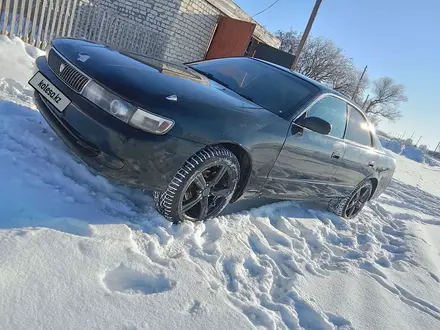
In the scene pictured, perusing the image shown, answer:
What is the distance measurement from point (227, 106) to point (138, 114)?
29.0 inches

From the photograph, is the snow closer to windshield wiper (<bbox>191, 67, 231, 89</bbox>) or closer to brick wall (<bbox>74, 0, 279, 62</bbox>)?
brick wall (<bbox>74, 0, 279, 62</bbox>)

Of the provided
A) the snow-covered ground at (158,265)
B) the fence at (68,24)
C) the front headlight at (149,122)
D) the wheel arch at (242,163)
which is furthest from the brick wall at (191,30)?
the front headlight at (149,122)

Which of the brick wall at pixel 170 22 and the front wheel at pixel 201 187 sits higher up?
the brick wall at pixel 170 22

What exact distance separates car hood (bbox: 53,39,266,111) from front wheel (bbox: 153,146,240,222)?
394 mm

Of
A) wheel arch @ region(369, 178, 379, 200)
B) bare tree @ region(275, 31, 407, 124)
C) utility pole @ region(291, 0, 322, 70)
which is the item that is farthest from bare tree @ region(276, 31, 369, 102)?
wheel arch @ region(369, 178, 379, 200)

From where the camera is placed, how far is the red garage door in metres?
13.5

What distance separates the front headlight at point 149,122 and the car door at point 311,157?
1.26 metres

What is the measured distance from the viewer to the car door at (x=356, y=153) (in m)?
4.34

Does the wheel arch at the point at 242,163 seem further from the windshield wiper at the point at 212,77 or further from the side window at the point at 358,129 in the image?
the side window at the point at 358,129

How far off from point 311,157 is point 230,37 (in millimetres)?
11054

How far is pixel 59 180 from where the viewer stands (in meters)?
2.65

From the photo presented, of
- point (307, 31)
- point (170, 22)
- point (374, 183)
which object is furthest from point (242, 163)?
point (307, 31)

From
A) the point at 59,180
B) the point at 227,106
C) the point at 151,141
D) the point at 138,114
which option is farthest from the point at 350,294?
the point at 59,180

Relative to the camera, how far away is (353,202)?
5.22 m
